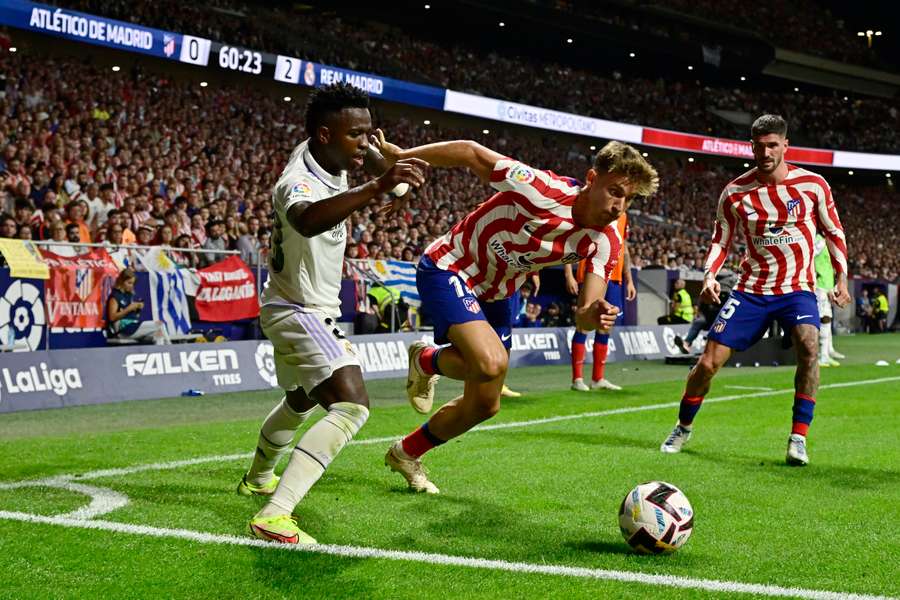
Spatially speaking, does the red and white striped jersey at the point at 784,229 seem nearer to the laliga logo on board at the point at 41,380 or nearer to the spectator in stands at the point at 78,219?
the laliga logo on board at the point at 41,380

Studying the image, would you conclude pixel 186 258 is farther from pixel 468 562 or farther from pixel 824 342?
pixel 824 342

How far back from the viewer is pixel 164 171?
21.0 meters

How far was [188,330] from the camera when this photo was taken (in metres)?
13.7

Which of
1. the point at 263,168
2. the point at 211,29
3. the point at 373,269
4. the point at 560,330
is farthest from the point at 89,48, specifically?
the point at 560,330

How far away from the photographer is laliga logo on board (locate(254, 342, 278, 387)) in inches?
516

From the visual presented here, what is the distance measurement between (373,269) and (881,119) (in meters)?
46.2

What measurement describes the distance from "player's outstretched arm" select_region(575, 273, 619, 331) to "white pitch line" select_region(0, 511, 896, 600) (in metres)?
1.37

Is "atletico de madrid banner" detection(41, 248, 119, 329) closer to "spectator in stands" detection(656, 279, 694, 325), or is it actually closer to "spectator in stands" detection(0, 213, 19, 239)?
"spectator in stands" detection(0, 213, 19, 239)

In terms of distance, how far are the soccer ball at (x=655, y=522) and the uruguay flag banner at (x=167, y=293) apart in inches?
386

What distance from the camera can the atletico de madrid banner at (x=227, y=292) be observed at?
46.4 feet

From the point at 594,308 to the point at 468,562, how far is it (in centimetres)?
159

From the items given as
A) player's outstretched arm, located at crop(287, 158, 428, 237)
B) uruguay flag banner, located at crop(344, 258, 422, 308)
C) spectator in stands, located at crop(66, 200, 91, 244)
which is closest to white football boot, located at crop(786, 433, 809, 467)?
player's outstretched arm, located at crop(287, 158, 428, 237)

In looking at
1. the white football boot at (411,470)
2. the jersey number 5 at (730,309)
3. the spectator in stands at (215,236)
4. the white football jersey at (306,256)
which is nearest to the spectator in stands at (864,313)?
the spectator in stands at (215,236)

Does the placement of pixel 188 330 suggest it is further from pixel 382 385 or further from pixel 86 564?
pixel 86 564
